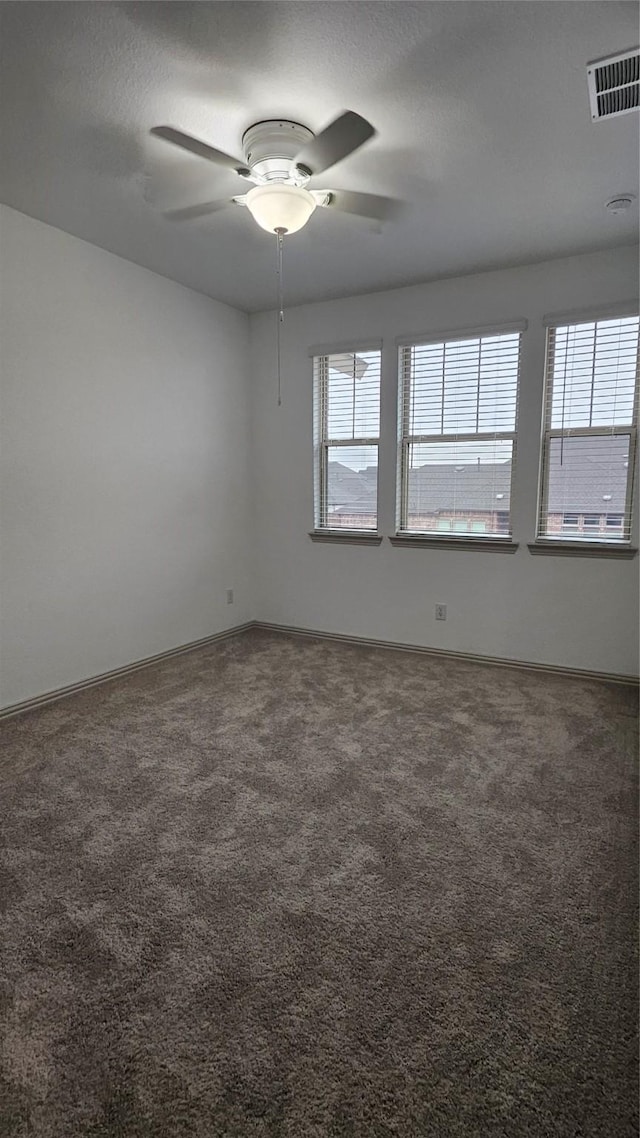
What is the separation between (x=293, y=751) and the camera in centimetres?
271

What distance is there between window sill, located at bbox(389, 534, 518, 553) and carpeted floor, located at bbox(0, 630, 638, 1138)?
1.32m

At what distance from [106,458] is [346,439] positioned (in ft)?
5.99

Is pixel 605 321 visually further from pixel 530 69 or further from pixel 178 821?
pixel 178 821

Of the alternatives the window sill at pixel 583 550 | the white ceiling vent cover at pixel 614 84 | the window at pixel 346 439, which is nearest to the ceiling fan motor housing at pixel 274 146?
the white ceiling vent cover at pixel 614 84

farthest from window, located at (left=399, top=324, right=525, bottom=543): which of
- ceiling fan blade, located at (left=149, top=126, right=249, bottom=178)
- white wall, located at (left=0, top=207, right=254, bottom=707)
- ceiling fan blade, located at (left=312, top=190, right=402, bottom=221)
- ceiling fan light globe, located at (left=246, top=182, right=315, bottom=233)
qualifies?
ceiling fan blade, located at (left=149, top=126, right=249, bottom=178)

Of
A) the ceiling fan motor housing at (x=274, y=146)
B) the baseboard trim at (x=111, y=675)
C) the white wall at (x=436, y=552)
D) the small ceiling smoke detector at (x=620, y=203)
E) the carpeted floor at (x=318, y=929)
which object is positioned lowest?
the carpeted floor at (x=318, y=929)

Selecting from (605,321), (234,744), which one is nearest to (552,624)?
(605,321)

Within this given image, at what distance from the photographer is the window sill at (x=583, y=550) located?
3.53 m

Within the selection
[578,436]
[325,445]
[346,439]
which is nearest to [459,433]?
[578,436]

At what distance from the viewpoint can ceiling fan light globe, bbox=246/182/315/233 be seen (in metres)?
2.31

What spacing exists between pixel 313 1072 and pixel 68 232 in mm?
3852

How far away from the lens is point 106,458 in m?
3.59

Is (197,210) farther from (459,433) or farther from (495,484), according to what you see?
(495,484)

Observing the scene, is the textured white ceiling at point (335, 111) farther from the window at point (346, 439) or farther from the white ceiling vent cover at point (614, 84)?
the window at point (346, 439)
